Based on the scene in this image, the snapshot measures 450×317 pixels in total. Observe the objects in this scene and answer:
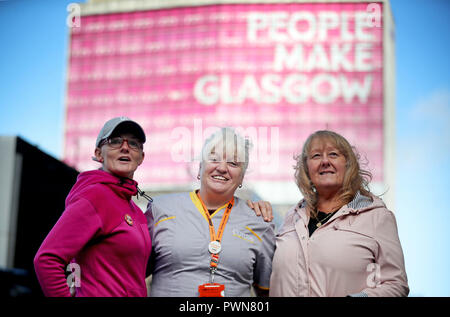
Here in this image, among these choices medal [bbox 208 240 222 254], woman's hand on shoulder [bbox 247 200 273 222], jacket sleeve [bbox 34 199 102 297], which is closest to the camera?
jacket sleeve [bbox 34 199 102 297]

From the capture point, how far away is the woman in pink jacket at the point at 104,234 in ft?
7.27

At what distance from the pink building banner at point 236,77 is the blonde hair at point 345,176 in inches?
1143

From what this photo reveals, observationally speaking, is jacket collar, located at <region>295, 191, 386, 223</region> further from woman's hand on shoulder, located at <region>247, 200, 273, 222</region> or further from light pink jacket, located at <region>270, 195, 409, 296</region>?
woman's hand on shoulder, located at <region>247, 200, 273, 222</region>

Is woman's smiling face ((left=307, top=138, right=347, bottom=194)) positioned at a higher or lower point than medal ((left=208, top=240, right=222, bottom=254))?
higher

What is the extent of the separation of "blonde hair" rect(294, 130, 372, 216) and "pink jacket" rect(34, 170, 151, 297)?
3.15 feet

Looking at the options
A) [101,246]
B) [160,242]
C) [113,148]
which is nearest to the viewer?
[101,246]

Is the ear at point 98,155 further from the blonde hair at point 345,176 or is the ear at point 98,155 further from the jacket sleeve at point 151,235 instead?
the blonde hair at point 345,176

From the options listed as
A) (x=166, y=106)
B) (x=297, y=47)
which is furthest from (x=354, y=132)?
(x=166, y=106)

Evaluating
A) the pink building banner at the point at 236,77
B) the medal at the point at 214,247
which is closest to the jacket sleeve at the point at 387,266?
the medal at the point at 214,247

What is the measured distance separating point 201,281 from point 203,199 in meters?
0.48

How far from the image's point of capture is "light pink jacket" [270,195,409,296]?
2.50 meters

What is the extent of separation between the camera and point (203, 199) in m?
2.87

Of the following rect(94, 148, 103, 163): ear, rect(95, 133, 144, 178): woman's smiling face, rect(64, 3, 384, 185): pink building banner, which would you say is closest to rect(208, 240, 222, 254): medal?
rect(95, 133, 144, 178): woman's smiling face

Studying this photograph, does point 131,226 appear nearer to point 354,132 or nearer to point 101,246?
point 101,246
